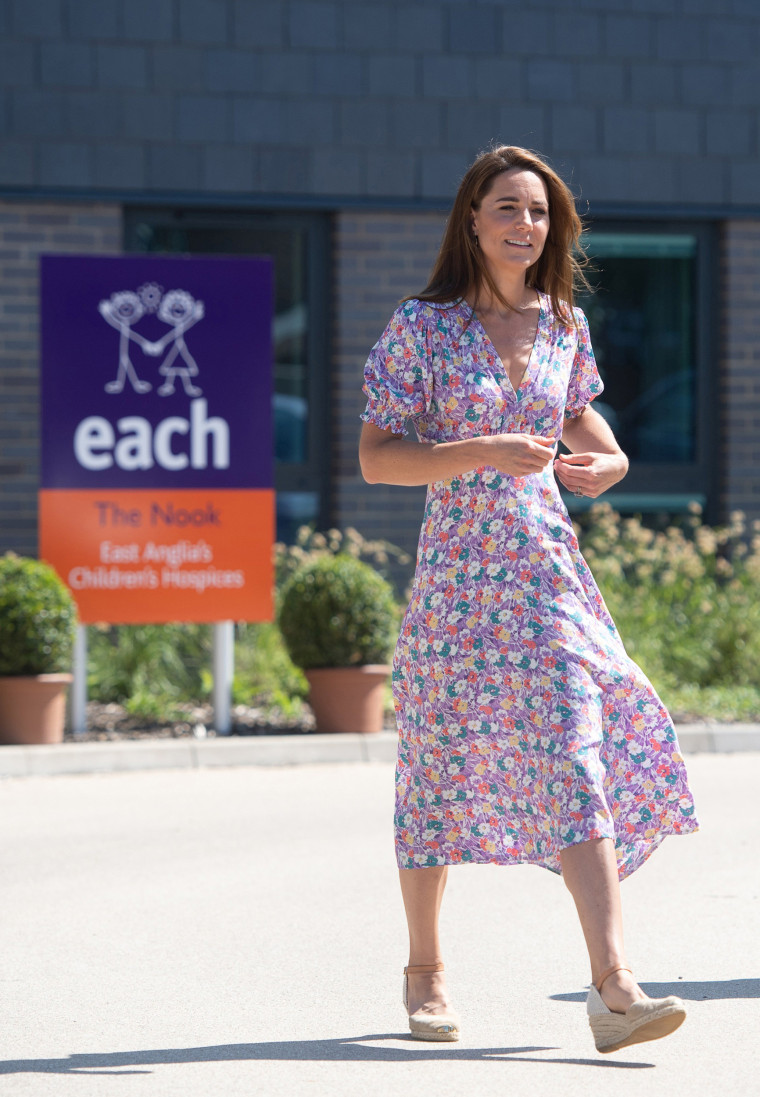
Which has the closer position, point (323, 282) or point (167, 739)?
point (167, 739)

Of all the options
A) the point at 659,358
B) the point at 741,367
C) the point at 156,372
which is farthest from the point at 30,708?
the point at 741,367

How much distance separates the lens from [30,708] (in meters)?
8.42

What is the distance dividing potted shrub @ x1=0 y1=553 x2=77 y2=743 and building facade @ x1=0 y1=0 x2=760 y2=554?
2689 mm

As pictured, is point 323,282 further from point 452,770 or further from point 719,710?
point 452,770

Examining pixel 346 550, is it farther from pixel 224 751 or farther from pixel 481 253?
pixel 481 253

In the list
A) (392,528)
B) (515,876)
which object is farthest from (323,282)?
(515,876)

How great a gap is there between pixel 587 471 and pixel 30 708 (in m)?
5.21

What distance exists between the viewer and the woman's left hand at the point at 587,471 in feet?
12.5

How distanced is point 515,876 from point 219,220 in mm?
6830

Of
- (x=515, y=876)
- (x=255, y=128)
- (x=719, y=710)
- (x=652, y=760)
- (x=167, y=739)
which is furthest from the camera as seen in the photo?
(x=255, y=128)

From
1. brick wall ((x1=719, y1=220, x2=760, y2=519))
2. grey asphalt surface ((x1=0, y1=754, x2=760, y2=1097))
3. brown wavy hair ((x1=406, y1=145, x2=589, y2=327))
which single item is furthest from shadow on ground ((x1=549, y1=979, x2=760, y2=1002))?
brick wall ((x1=719, y1=220, x2=760, y2=519))

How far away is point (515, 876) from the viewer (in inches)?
232

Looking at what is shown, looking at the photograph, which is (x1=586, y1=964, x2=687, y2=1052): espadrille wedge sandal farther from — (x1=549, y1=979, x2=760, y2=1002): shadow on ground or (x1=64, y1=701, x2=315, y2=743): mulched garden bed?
(x1=64, y1=701, x2=315, y2=743): mulched garden bed

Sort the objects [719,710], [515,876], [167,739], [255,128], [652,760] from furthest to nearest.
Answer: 1. [255,128]
2. [719,710]
3. [167,739]
4. [515,876]
5. [652,760]
